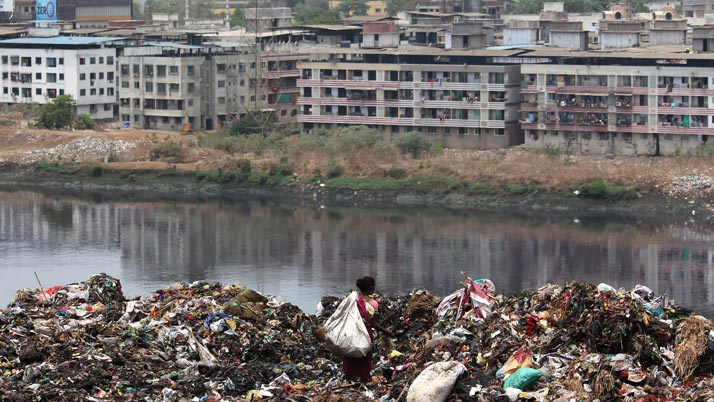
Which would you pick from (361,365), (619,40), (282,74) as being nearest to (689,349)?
(361,365)

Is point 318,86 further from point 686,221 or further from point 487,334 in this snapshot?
point 487,334

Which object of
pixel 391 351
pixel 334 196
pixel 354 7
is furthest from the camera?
pixel 354 7

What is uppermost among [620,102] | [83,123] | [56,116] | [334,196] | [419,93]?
[419,93]

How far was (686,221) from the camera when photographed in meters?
33.1

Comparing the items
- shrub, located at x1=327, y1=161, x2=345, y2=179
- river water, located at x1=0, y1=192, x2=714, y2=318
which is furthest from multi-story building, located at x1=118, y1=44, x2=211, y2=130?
shrub, located at x1=327, y1=161, x2=345, y2=179

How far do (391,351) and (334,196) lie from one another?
23.2 metres

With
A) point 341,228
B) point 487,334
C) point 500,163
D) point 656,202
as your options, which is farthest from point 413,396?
point 500,163

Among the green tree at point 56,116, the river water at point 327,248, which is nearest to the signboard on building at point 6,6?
the green tree at point 56,116

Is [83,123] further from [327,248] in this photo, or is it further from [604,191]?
[604,191]

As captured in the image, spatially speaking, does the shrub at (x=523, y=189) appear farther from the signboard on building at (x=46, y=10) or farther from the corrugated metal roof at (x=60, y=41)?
the signboard on building at (x=46, y=10)

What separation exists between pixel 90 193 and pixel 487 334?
2681cm

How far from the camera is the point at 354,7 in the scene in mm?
78625

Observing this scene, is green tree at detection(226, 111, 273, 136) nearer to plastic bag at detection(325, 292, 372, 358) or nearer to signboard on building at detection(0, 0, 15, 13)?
signboard on building at detection(0, 0, 15, 13)

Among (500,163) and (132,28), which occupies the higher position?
(132,28)
